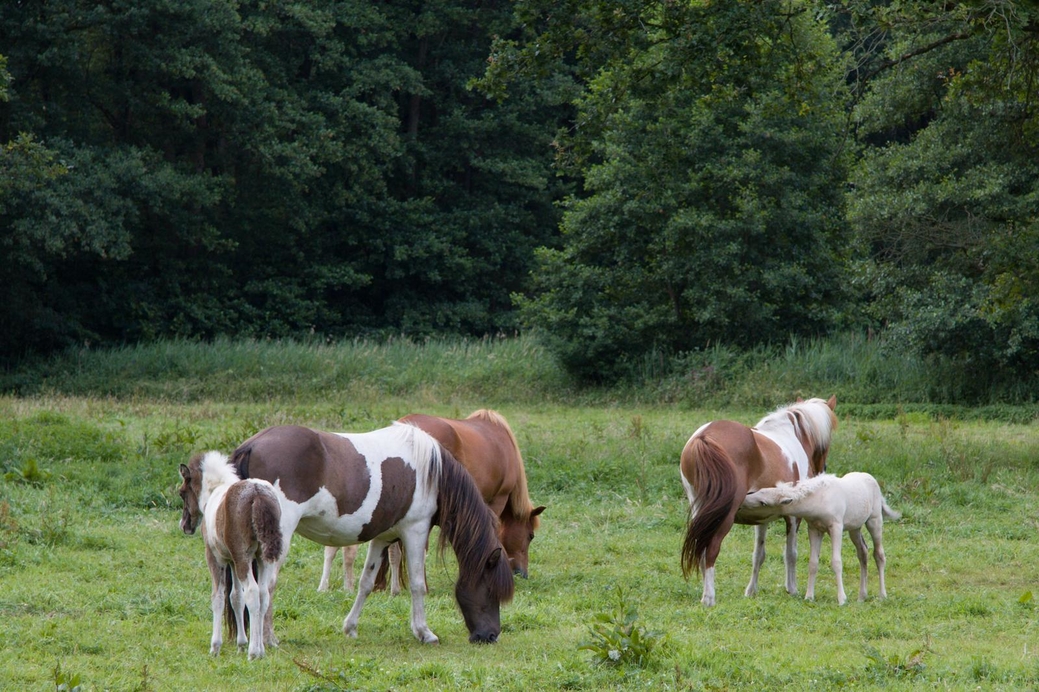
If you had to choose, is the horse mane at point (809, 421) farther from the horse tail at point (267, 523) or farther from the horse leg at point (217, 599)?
the horse leg at point (217, 599)

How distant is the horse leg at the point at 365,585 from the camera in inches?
275

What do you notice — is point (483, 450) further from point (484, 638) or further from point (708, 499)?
point (484, 638)

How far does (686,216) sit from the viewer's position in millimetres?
23188

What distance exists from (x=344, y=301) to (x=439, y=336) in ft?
14.1

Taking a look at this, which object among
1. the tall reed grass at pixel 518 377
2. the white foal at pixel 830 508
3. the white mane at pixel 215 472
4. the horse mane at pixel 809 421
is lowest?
the tall reed grass at pixel 518 377

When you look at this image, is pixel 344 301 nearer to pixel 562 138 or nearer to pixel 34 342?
pixel 34 342

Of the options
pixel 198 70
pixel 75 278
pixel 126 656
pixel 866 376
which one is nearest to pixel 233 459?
pixel 126 656

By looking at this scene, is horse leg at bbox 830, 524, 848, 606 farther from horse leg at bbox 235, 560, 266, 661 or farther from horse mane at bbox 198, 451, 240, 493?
horse mane at bbox 198, 451, 240, 493

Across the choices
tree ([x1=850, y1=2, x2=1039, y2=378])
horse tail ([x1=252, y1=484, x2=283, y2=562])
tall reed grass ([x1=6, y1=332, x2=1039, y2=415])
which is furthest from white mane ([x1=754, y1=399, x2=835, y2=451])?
tree ([x1=850, y1=2, x2=1039, y2=378])

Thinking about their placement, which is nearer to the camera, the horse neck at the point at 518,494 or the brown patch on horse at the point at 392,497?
the brown patch on horse at the point at 392,497

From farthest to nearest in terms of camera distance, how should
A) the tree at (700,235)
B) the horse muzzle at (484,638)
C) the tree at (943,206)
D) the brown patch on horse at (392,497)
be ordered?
the tree at (700,235) < the tree at (943,206) < the horse muzzle at (484,638) < the brown patch on horse at (392,497)

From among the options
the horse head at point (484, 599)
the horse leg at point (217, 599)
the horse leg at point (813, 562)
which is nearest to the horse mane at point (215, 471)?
the horse leg at point (217, 599)

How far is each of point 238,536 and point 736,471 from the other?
3606mm

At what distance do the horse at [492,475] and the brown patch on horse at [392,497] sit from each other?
144 cm
